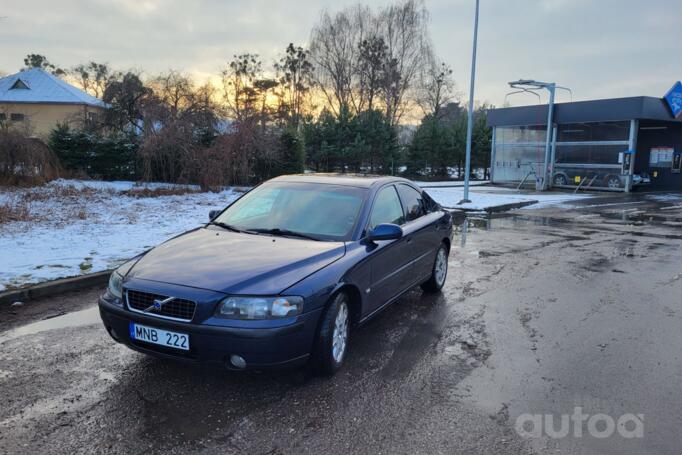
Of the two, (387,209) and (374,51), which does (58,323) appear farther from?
(374,51)

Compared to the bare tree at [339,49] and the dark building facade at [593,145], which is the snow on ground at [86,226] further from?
the bare tree at [339,49]

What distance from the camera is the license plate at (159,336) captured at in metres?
3.40

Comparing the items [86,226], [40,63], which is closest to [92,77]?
[40,63]

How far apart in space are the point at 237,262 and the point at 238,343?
709 millimetres

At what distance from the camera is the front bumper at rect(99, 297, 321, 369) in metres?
3.33

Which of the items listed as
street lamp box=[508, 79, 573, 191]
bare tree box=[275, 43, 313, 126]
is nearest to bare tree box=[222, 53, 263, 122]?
bare tree box=[275, 43, 313, 126]

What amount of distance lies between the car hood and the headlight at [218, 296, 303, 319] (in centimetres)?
5

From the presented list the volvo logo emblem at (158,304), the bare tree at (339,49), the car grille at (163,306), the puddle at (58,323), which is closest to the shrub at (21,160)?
the puddle at (58,323)

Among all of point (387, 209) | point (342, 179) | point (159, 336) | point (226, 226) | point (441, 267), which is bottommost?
point (441, 267)

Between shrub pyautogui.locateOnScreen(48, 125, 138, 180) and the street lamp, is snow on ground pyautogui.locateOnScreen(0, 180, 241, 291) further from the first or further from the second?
the street lamp

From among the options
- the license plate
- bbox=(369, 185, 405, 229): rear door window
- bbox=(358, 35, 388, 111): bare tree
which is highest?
bbox=(358, 35, 388, 111): bare tree

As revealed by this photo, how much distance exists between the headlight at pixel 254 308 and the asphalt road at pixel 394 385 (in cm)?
62

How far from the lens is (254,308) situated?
3.41 meters

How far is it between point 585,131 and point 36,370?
28.3 m
